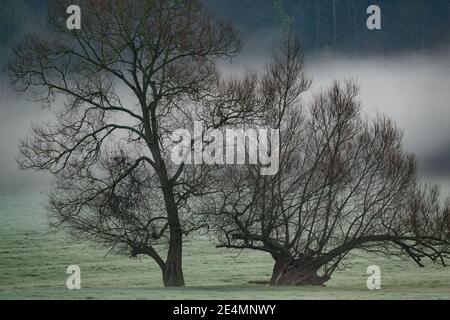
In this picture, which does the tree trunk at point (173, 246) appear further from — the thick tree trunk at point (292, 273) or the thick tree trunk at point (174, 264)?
the thick tree trunk at point (292, 273)

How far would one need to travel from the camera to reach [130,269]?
2788 cm

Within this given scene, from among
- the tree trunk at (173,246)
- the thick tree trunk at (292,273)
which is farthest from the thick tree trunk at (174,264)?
the thick tree trunk at (292,273)

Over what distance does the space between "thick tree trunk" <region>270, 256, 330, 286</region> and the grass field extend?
57 cm

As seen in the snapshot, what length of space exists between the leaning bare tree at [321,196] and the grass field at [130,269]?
3.89ft

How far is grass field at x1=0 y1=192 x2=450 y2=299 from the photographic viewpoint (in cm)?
2196

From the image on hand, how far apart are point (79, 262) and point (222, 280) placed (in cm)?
575

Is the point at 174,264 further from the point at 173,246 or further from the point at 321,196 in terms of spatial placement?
the point at 321,196

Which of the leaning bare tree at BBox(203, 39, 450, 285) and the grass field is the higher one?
the leaning bare tree at BBox(203, 39, 450, 285)

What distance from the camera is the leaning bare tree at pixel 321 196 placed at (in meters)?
20.7

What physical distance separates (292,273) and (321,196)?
2345mm

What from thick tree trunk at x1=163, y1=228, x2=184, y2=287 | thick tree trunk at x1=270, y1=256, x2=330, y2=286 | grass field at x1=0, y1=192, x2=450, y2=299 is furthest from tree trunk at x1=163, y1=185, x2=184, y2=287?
thick tree trunk at x1=270, y1=256, x2=330, y2=286

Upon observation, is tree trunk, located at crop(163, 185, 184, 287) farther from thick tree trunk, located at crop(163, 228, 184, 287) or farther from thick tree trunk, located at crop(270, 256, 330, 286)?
thick tree trunk, located at crop(270, 256, 330, 286)

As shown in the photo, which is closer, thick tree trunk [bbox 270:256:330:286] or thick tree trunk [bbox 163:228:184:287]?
thick tree trunk [bbox 163:228:184:287]

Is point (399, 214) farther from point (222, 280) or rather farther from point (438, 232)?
point (222, 280)
